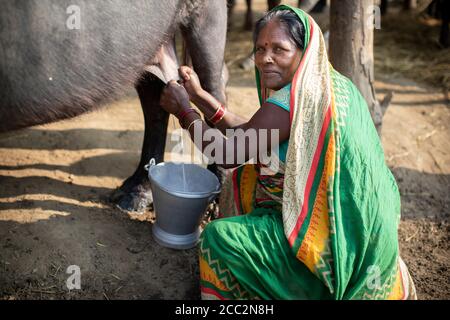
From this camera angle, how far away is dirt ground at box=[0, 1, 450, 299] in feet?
7.37

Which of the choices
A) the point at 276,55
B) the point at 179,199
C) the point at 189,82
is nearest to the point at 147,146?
the point at 179,199

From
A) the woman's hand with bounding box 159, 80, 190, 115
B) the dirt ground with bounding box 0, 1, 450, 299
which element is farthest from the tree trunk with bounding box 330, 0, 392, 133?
the woman's hand with bounding box 159, 80, 190, 115

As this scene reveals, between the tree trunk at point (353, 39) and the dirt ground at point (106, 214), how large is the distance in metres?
0.78

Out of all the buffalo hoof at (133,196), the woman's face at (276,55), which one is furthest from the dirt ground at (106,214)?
the woman's face at (276,55)

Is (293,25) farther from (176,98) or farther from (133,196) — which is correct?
(133,196)

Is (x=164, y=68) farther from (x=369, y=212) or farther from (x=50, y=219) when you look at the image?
(x=369, y=212)

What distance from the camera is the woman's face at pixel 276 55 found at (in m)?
1.85

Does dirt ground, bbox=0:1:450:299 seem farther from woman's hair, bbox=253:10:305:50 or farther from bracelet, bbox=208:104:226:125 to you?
woman's hair, bbox=253:10:305:50

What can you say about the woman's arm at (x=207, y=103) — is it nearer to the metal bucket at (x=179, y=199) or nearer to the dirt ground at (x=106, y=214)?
the metal bucket at (x=179, y=199)

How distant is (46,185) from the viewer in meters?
2.79

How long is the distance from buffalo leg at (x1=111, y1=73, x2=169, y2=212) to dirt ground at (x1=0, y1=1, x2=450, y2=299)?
80 millimetres

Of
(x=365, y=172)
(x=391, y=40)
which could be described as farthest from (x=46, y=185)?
(x=391, y=40)

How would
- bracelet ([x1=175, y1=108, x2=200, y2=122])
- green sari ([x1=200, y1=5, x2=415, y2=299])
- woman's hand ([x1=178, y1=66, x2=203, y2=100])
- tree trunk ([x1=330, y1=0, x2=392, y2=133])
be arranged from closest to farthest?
green sari ([x1=200, y1=5, x2=415, y2=299]), bracelet ([x1=175, y1=108, x2=200, y2=122]), woman's hand ([x1=178, y1=66, x2=203, y2=100]), tree trunk ([x1=330, y1=0, x2=392, y2=133])
